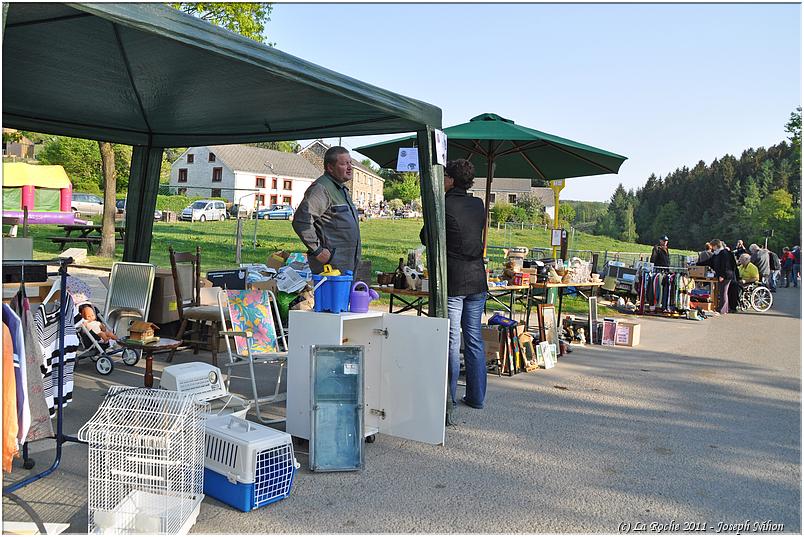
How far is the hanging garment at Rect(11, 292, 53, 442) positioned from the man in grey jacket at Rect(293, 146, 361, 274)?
189 centimetres

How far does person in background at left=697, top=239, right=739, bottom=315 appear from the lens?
14.9m

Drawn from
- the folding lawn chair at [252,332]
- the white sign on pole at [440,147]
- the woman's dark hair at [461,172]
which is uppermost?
the white sign on pole at [440,147]

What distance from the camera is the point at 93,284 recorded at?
13.3 m

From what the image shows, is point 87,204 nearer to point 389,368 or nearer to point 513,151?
point 513,151

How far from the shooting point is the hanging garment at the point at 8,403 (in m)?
2.76

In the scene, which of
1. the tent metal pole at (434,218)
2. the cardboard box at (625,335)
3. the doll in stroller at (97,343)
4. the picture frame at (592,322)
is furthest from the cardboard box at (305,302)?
the cardboard box at (625,335)

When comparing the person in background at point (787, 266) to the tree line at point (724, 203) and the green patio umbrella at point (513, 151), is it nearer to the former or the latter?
the green patio umbrella at point (513, 151)

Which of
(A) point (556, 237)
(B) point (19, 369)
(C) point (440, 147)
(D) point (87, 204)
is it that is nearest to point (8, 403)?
(B) point (19, 369)

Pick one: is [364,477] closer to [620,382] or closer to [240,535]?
[240,535]

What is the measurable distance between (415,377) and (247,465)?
59.5 inches

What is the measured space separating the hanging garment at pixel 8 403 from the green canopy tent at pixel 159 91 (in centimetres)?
140

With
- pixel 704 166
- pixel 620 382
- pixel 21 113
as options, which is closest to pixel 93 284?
pixel 21 113

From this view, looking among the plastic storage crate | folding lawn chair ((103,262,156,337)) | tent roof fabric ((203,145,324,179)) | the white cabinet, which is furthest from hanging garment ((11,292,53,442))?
tent roof fabric ((203,145,324,179))

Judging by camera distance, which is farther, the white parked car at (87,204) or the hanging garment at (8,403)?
the white parked car at (87,204)
